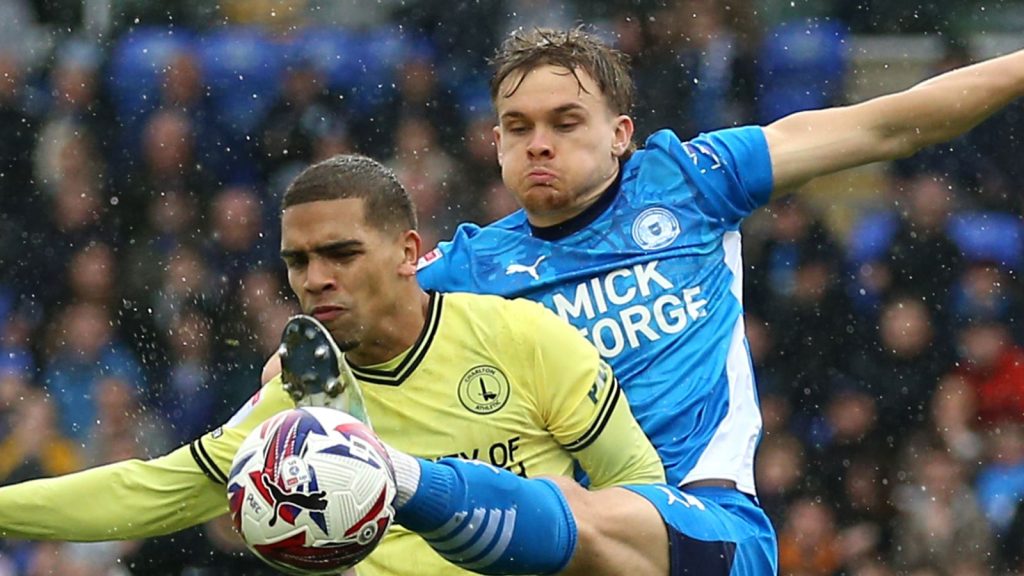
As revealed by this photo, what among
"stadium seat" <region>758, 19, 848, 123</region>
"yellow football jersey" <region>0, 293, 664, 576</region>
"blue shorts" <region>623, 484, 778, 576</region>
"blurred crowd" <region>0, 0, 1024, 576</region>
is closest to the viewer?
"yellow football jersey" <region>0, 293, 664, 576</region>

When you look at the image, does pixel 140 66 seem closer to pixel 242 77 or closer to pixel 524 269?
pixel 242 77

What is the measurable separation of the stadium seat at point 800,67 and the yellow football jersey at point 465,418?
4.44 metres

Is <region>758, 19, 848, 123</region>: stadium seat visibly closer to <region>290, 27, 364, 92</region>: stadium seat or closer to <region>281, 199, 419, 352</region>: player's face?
<region>290, 27, 364, 92</region>: stadium seat

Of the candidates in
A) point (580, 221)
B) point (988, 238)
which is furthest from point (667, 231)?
point (988, 238)

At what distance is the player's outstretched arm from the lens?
4172 millimetres

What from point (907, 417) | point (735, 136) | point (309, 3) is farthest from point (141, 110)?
point (735, 136)

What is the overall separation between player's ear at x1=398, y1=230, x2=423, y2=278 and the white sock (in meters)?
0.67

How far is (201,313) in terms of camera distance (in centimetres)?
834

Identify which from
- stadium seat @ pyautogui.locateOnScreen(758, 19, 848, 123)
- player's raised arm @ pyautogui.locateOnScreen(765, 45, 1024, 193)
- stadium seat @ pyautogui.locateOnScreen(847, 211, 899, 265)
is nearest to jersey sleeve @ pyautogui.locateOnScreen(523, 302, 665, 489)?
player's raised arm @ pyautogui.locateOnScreen(765, 45, 1024, 193)

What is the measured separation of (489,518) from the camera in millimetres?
3941

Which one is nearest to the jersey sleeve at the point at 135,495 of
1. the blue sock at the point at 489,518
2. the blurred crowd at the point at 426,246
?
the blue sock at the point at 489,518

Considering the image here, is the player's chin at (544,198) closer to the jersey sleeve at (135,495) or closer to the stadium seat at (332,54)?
the jersey sleeve at (135,495)

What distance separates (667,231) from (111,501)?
1.64m

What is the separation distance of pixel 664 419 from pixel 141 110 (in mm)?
4675
